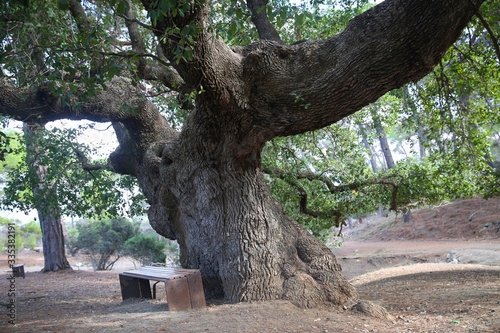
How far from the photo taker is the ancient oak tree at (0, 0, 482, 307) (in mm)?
3627

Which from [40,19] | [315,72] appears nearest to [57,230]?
[40,19]

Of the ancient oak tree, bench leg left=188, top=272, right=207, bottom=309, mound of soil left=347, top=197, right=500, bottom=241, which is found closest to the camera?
the ancient oak tree

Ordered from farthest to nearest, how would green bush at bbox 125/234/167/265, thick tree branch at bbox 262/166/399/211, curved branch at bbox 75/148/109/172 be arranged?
1. green bush at bbox 125/234/167/265
2. curved branch at bbox 75/148/109/172
3. thick tree branch at bbox 262/166/399/211

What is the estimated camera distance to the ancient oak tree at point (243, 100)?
3627 millimetres

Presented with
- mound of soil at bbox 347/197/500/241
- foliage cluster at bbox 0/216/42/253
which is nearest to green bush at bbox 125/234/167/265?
mound of soil at bbox 347/197/500/241

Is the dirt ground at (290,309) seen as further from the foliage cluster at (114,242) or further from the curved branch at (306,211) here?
the foliage cluster at (114,242)

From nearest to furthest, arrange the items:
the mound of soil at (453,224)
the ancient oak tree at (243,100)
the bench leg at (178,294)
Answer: the ancient oak tree at (243,100) < the bench leg at (178,294) < the mound of soil at (453,224)

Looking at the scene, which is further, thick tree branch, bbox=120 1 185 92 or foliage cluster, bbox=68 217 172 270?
foliage cluster, bbox=68 217 172 270

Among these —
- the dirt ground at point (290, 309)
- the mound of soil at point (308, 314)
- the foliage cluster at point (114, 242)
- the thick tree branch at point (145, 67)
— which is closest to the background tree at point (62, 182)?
the dirt ground at point (290, 309)

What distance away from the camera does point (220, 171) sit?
5.25 meters

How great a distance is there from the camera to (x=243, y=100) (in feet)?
14.8

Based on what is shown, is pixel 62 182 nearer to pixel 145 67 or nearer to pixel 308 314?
pixel 145 67

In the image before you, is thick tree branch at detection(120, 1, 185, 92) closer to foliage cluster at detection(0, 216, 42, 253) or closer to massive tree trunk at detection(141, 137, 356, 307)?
massive tree trunk at detection(141, 137, 356, 307)

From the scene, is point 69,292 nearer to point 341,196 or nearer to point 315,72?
point 341,196
